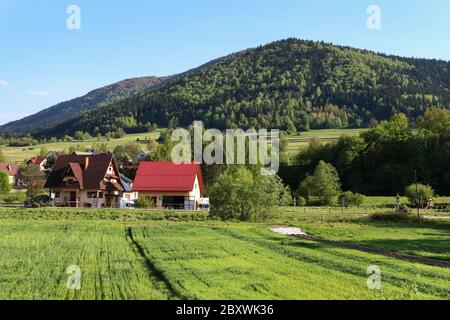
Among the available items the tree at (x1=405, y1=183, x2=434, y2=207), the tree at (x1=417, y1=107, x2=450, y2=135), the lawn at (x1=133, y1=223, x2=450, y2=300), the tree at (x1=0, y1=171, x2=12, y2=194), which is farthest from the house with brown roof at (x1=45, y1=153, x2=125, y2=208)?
the tree at (x1=417, y1=107, x2=450, y2=135)

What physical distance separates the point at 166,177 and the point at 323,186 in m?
24.1

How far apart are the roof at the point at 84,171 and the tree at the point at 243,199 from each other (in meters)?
26.8

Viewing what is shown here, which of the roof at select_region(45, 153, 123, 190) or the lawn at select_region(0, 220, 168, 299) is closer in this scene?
the lawn at select_region(0, 220, 168, 299)

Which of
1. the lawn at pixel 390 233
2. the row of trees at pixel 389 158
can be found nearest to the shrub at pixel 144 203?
the lawn at pixel 390 233

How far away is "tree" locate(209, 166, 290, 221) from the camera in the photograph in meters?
52.4

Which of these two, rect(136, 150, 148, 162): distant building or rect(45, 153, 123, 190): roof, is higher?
rect(136, 150, 148, 162): distant building

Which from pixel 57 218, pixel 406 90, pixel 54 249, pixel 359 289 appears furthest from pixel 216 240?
pixel 406 90

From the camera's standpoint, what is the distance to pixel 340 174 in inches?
3804

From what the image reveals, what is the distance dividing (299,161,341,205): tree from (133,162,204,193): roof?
59.1ft

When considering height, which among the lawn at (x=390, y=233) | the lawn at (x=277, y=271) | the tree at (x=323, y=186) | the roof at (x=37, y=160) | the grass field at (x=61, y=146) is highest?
the grass field at (x=61, y=146)

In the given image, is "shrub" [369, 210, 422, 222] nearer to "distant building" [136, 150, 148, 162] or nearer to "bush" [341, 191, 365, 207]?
"bush" [341, 191, 365, 207]

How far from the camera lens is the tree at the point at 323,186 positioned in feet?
259

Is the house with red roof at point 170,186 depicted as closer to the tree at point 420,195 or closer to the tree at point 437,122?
the tree at point 420,195

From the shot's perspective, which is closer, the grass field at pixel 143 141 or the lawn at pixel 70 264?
the lawn at pixel 70 264
